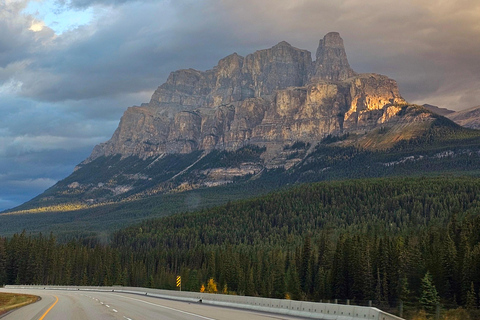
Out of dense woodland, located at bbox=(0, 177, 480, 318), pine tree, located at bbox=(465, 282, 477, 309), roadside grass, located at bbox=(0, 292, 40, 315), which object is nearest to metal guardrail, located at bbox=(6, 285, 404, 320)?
roadside grass, located at bbox=(0, 292, 40, 315)

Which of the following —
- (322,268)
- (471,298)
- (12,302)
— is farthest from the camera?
(322,268)

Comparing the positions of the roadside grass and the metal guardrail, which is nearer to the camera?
the metal guardrail

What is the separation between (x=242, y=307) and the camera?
52219 millimetres

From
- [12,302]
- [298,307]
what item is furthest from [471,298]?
[12,302]

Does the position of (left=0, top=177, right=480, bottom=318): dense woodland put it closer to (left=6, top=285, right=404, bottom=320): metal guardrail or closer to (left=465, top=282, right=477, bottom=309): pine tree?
(left=465, top=282, right=477, bottom=309): pine tree

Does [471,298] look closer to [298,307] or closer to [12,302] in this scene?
[298,307]

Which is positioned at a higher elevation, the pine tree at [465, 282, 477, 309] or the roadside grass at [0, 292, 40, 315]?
the roadside grass at [0, 292, 40, 315]

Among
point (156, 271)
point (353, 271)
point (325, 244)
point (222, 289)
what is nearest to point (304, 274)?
point (325, 244)

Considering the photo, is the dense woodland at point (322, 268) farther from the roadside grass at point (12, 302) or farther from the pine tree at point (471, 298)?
the roadside grass at point (12, 302)

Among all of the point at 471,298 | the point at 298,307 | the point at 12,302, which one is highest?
the point at 12,302

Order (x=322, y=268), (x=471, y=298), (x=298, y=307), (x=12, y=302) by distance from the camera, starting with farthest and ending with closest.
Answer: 1. (x=322, y=268)
2. (x=471, y=298)
3. (x=12, y=302)
4. (x=298, y=307)

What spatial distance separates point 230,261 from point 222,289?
979 centimetres

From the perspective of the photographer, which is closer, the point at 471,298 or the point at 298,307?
the point at 298,307

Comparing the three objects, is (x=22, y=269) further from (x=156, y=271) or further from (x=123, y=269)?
(x=156, y=271)
